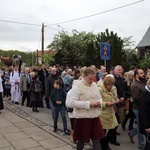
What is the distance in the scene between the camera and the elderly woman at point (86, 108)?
4328mm

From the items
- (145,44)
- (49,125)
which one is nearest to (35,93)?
(49,125)

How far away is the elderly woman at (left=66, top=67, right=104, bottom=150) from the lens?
4328 mm

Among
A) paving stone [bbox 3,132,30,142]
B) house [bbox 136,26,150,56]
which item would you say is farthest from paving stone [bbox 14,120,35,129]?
house [bbox 136,26,150,56]

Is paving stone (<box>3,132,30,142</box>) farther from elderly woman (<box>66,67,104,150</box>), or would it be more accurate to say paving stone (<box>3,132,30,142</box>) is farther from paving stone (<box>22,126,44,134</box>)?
elderly woman (<box>66,67,104,150</box>)

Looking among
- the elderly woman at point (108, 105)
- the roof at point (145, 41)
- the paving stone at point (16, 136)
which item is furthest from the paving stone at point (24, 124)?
the roof at point (145, 41)

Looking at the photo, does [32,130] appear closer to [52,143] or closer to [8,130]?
[8,130]

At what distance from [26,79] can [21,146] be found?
20.9 ft

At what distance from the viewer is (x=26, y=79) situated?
A: 11.9 m

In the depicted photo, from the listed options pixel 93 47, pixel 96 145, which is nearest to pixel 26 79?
pixel 96 145

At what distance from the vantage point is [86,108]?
4254 millimetres

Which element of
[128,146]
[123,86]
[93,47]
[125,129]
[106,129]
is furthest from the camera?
[93,47]

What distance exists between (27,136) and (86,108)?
9.24ft

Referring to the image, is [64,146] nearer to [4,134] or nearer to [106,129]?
[106,129]

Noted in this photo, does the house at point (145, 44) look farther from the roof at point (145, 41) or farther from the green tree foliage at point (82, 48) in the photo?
the green tree foliage at point (82, 48)
